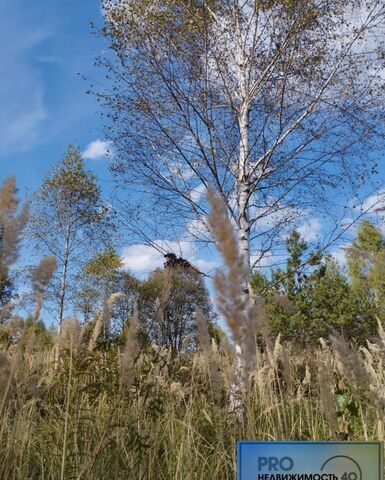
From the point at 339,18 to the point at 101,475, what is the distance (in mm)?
6509

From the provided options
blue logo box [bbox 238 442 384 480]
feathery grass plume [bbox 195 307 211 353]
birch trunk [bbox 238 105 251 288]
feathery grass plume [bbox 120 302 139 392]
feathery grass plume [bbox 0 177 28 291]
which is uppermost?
Answer: birch trunk [bbox 238 105 251 288]

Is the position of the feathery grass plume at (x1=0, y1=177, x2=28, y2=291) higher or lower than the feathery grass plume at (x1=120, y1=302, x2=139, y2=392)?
higher

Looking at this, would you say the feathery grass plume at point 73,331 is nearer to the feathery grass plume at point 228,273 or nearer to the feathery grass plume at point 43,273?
the feathery grass plume at point 43,273

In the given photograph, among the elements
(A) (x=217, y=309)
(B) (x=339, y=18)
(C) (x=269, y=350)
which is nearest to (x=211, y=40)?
(B) (x=339, y=18)

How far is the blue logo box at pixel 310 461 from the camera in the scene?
4.39 feet

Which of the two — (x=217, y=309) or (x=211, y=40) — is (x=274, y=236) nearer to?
(x=211, y=40)

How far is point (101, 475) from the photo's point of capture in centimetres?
217

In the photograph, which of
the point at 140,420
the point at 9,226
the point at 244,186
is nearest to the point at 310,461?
the point at 9,226

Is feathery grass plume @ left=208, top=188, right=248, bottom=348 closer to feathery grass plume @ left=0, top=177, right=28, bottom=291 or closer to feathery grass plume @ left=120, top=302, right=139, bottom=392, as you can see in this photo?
feathery grass plume @ left=120, top=302, right=139, bottom=392

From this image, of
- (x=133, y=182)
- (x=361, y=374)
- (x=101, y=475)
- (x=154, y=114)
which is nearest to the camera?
(x=361, y=374)

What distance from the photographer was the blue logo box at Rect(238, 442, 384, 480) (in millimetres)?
1338

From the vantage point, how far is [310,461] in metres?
1.36

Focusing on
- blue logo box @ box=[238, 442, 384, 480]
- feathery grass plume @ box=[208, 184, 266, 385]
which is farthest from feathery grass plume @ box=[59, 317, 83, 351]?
feathery grass plume @ box=[208, 184, 266, 385]

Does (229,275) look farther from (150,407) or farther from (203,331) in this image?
(150,407)
